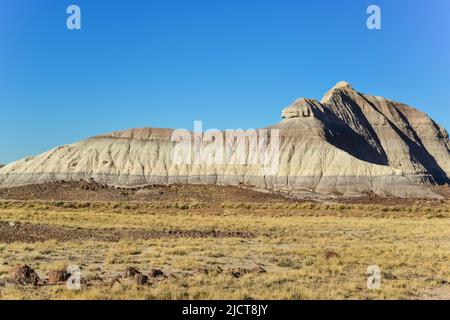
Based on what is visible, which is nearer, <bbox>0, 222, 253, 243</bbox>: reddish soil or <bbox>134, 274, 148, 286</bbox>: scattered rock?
<bbox>134, 274, 148, 286</bbox>: scattered rock

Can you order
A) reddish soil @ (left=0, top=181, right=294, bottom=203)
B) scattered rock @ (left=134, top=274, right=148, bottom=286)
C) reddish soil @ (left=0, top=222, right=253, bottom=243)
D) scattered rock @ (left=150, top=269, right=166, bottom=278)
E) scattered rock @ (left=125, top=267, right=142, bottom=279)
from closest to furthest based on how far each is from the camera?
1. scattered rock @ (left=134, top=274, right=148, bottom=286)
2. scattered rock @ (left=125, top=267, right=142, bottom=279)
3. scattered rock @ (left=150, top=269, right=166, bottom=278)
4. reddish soil @ (left=0, top=222, right=253, bottom=243)
5. reddish soil @ (left=0, top=181, right=294, bottom=203)

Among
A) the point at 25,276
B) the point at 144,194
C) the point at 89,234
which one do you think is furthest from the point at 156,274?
the point at 144,194

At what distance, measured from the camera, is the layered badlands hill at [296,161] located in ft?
290

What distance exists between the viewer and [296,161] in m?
94.1

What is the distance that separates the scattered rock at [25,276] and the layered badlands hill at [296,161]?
71.3 meters

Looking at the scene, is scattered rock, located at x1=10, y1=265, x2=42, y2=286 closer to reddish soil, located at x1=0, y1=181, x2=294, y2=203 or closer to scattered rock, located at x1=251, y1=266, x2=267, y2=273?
scattered rock, located at x1=251, y1=266, x2=267, y2=273

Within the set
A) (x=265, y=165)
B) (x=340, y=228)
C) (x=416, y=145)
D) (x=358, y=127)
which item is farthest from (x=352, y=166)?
(x=340, y=228)

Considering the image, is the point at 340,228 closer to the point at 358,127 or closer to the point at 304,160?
the point at 304,160

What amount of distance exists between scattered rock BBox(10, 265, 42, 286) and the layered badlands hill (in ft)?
234

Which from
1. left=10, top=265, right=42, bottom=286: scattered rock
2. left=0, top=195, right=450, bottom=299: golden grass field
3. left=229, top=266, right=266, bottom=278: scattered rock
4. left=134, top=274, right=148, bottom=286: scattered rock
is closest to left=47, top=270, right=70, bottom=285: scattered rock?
left=10, top=265, right=42, bottom=286: scattered rock

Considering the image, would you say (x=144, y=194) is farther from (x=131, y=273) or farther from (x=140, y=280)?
(x=140, y=280)

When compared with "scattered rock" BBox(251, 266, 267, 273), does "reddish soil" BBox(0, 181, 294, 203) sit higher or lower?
lower

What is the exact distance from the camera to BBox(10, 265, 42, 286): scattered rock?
12.0 m

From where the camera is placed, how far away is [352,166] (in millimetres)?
90375
